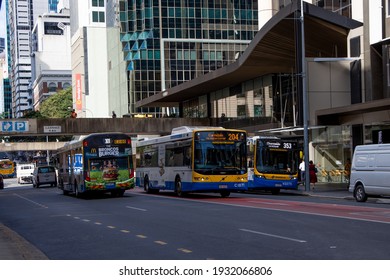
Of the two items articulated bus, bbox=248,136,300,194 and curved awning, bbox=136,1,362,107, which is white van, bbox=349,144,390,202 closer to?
articulated bus, bbox=248,136,300,194

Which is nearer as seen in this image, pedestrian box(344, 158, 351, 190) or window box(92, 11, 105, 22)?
pedestrian box(344, 158, 351, 190)

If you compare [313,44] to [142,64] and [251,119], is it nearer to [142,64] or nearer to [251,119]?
[251,119]

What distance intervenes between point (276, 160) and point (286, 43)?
36.8ft

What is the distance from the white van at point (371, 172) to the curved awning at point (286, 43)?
46.4 ft

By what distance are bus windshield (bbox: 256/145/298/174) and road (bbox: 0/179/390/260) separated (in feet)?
46.0

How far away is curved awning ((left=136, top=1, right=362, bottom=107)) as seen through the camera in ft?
138

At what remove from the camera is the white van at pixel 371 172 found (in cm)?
2752

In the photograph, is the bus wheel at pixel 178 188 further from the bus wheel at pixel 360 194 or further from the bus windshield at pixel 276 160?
the bus wheel at pixel 360 194

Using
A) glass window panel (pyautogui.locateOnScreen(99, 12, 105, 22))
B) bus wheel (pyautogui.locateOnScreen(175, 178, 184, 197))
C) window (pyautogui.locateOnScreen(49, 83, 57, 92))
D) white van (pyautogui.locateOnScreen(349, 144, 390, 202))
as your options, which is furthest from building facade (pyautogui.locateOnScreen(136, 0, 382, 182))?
window (pyautogui.locateOnScreen(49, 83, 57, 92))

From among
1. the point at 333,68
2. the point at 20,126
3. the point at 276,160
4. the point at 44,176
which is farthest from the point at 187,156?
the point at 44,176

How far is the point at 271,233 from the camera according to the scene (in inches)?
626
